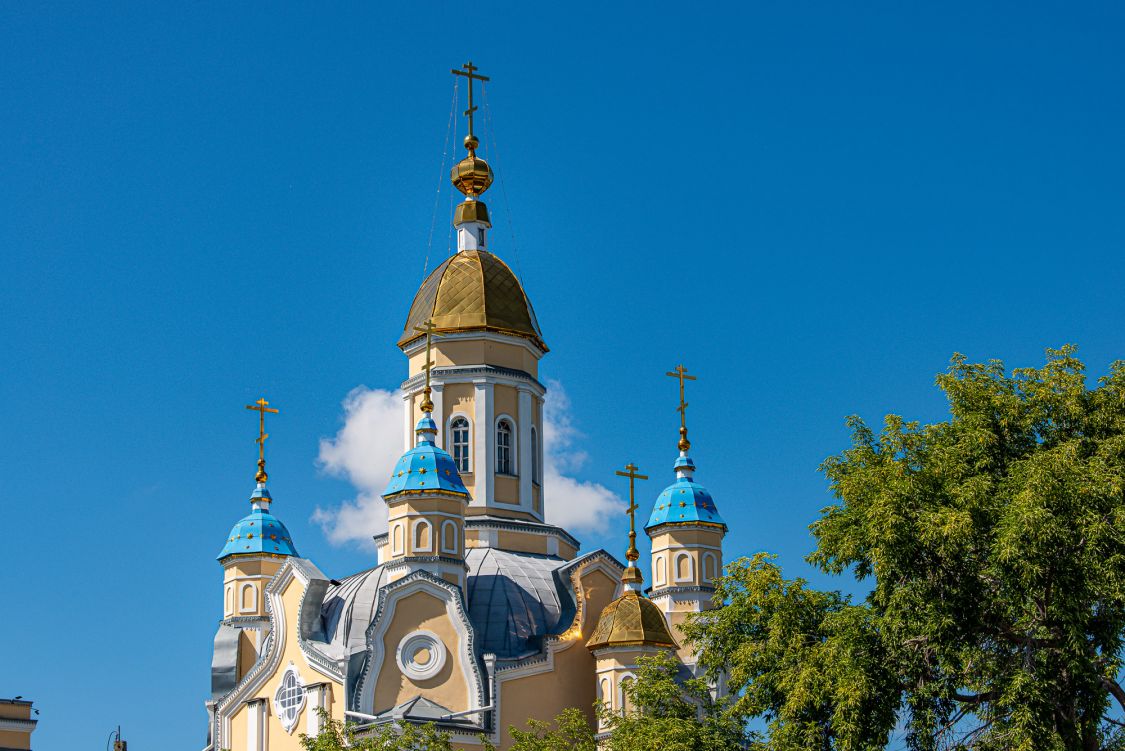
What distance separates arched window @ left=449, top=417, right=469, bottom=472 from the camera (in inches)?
1464

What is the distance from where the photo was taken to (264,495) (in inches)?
1522

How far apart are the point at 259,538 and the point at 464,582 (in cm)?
622

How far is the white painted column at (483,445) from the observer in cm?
3684

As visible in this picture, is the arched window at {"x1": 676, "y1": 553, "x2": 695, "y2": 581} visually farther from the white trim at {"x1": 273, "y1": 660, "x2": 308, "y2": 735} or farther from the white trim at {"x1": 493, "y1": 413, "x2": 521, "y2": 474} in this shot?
the white trim at {"x1": 273, "y1": 660, "x2": 308, "y2": 735}

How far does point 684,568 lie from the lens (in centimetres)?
3522

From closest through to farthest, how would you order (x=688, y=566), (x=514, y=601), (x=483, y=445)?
(x=514, y=601) < (x=688, y=566) < (x=483, y=445)

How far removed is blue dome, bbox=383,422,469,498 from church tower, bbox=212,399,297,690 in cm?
527

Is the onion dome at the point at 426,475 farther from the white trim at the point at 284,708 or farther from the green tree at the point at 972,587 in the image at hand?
the green tree at the point at 972,587

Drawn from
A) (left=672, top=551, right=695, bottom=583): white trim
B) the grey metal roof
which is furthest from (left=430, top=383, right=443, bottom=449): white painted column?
(left=672, top=551, right=695, bottom=583): white trim

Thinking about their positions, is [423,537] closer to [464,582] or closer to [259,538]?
[464,582]

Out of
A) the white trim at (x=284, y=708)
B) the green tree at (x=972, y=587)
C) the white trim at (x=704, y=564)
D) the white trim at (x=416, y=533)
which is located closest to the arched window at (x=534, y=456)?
the white trim at (x=704, y=564)

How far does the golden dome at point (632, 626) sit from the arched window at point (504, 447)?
207 inches

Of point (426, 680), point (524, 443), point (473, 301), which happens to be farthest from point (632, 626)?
point (473, 301)

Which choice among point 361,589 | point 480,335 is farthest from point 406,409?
point 361,589
